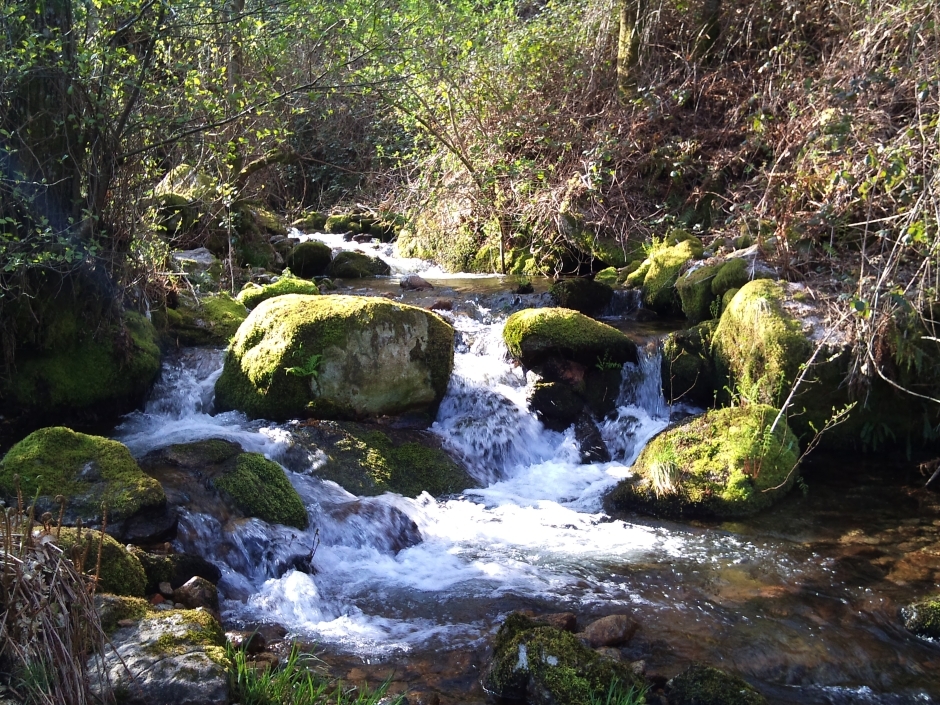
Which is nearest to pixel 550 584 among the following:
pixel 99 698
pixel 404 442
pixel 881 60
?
pixel 404 442

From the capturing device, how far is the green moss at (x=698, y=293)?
9688 mm

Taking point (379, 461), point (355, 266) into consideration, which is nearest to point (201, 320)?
point (379, 461)

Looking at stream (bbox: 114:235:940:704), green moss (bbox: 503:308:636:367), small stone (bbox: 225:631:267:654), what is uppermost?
green moss (bbox: 503:308:636:367)

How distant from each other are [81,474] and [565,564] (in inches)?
135

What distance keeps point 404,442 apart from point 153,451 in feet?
7.21

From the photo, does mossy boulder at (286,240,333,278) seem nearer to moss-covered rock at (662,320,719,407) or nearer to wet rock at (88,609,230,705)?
moss-covered rock at (662,320,719,407)

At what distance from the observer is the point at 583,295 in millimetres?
10773

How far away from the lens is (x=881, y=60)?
9383mm

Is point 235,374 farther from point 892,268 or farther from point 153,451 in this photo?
point 892,268

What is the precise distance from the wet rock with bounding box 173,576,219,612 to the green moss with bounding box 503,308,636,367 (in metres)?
4.71

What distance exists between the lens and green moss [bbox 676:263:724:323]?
9.69 metres

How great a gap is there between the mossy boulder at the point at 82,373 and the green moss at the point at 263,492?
2.26 meters

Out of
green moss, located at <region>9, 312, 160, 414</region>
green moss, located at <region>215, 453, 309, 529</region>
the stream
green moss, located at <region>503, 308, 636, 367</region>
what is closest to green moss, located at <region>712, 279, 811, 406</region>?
the stream

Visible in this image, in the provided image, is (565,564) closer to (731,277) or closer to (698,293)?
(731,277)
